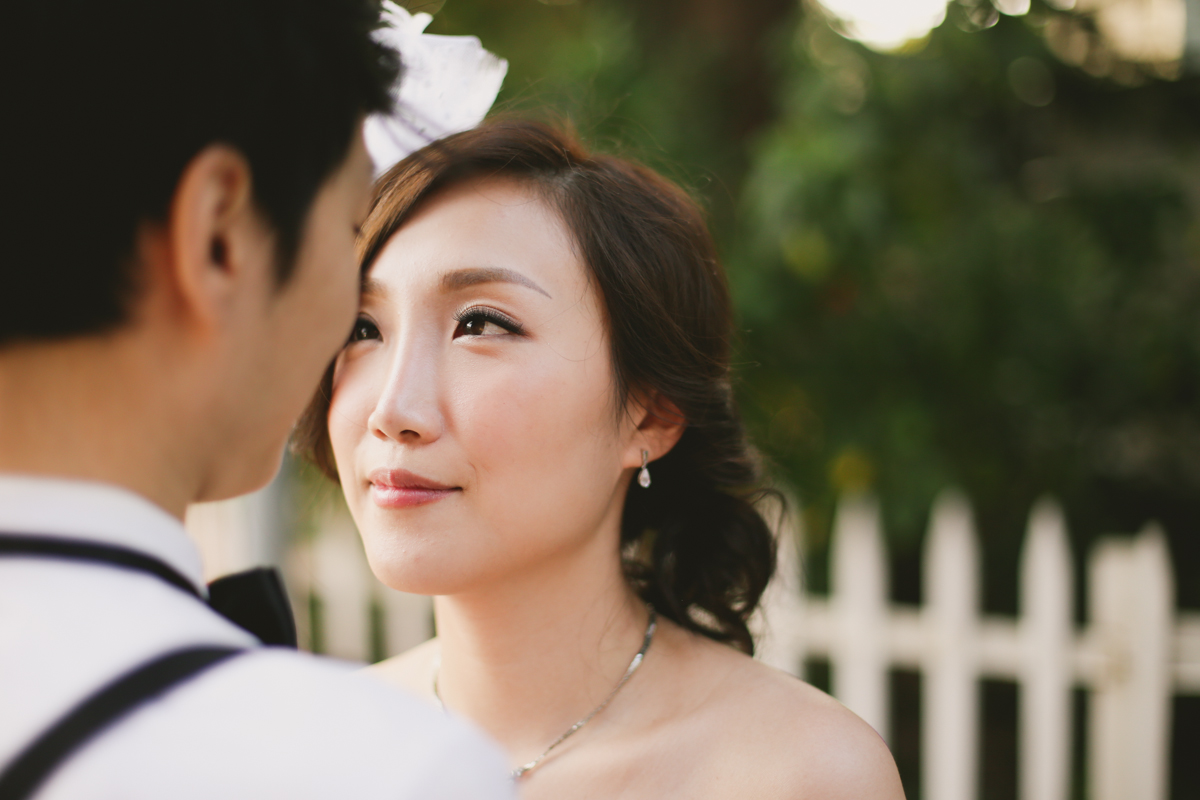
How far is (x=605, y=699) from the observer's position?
1724 millimetres

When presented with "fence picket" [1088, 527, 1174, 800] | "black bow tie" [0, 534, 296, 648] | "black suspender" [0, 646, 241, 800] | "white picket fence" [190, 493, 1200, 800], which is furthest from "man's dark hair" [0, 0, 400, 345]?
"fence picket" [1088, 527, 1174, 800]

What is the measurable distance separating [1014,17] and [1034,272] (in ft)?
3.28

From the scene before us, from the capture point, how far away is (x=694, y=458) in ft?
6.59

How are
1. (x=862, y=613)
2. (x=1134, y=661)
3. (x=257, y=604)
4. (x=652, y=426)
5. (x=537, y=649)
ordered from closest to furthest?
(x=257, y=604) → (x=537, y=649) → (x=652, y=426) → (x=1134, y=661) → (x=862, y=613)

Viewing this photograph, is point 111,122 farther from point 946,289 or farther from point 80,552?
point 946,289

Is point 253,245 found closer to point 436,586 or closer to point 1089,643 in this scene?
point 436,586

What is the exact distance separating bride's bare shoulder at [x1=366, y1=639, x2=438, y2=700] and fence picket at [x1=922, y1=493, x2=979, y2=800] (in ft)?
Answer: 6.82

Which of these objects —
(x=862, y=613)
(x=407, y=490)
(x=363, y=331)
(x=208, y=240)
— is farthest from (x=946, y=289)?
(x=208, y=240)

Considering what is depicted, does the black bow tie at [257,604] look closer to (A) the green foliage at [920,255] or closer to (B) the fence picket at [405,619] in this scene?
(A) the green foliage at [920,255]

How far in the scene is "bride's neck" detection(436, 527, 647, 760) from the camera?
5.51 ft

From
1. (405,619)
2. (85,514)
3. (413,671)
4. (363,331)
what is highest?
(85,514)

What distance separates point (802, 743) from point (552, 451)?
0.65 meters

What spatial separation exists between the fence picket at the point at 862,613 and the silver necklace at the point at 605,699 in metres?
1.78

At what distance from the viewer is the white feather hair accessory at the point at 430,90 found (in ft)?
4.43
